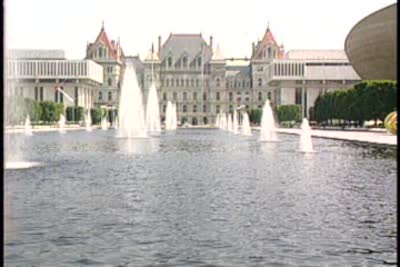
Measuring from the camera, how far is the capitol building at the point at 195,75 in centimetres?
12706

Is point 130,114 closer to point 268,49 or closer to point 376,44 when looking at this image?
point 376,44

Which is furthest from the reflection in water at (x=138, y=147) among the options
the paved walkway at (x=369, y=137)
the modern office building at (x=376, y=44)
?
the modern office building at (x=376, y=44)

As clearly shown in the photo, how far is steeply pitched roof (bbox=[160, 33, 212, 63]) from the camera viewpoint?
138250mm

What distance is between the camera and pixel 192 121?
133m

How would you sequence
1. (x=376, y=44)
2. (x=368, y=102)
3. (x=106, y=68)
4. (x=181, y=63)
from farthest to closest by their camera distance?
1. (x=106, y=68)
2. (x=181, y=63)
3. (x=376, y=44)
4. (x=368, y=102)

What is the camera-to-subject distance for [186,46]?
457 ft

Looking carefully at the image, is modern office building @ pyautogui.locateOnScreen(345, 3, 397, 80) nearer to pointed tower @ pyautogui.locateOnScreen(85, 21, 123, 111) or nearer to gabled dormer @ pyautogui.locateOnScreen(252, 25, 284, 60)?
gabled dormer @ pyautogui.locateOnScreen(252, 25, 284, 60)

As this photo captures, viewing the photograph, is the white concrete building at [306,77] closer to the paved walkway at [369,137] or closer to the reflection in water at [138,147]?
the paved walkway at [369,137]

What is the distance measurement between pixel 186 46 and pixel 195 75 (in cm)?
640

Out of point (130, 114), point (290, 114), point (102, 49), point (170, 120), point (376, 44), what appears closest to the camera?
point (130, 114)

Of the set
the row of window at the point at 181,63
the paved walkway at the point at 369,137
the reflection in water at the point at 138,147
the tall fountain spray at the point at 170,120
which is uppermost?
the row of window at the point at 181,63

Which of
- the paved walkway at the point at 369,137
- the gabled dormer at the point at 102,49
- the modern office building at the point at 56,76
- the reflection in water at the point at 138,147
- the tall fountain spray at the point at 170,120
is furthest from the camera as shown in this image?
the gabled dormer at the point at 102,49

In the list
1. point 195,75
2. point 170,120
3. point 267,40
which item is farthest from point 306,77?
point 170,120

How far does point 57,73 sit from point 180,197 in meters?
118
